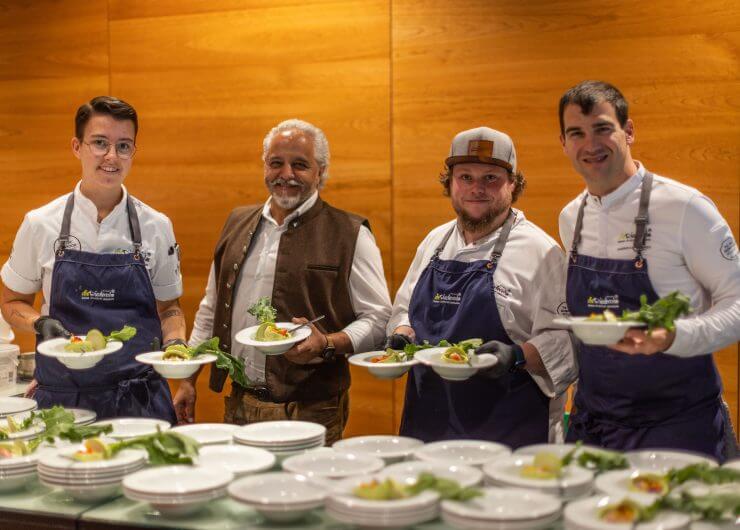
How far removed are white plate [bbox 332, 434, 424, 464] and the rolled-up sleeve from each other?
936 mm

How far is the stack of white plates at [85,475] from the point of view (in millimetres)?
1963

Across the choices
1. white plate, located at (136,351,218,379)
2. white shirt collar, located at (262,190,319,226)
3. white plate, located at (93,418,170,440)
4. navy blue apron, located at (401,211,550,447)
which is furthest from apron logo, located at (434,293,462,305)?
white plate, located at (93,418,170,440)

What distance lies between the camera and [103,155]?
3.15 m

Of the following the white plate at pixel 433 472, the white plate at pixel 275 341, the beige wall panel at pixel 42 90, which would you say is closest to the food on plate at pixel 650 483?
the white plate at pixel 433 472

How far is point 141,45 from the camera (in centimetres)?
509

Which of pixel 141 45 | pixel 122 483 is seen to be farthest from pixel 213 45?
pixel 122 483

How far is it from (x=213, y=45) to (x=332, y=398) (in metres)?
2.52

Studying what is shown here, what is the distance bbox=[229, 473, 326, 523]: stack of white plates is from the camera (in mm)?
1808

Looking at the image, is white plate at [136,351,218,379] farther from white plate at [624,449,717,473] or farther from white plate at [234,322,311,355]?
white plate at [624,449,717,473]

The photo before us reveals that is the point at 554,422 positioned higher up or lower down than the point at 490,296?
lower down

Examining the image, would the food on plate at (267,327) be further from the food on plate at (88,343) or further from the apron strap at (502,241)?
the apron strap at (502,241)

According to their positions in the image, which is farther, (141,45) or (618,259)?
(141,45)

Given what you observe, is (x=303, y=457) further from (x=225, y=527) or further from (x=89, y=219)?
(x=89, y=219)

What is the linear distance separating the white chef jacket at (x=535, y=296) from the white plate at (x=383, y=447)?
0.68 meters
